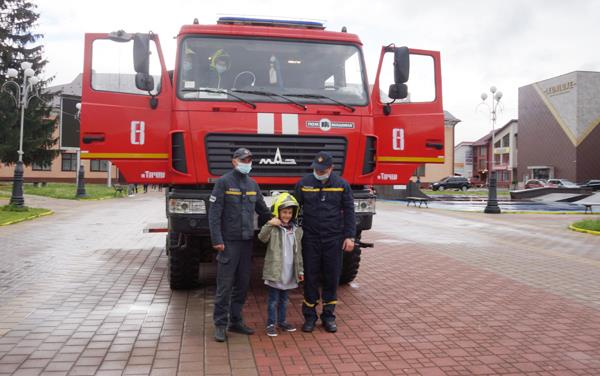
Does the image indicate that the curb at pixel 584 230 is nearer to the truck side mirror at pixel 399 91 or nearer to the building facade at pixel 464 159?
the truck side mirror at pixel 399 91

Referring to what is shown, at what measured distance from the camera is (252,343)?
5.25 m

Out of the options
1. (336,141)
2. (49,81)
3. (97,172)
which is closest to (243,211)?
(336,141)

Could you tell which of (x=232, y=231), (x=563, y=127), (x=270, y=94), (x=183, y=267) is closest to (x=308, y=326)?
(x=232, y=231)

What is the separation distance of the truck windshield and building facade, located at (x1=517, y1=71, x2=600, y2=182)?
6430 centimetres

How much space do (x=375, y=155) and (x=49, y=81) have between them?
4298 cm

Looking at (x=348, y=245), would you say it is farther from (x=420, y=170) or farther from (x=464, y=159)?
(x=464, y=159)

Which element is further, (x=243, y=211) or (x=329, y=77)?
(x=329, y=77)

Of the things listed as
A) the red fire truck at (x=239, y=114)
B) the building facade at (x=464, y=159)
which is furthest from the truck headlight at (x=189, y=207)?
the building facade at (x=464, y=159)

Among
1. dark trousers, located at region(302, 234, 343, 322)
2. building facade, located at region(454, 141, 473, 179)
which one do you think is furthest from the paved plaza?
building facade, located at region(454, 141, 473, 179)

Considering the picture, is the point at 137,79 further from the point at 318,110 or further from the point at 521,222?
the point at 521,222

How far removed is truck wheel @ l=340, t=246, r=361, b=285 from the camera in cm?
784

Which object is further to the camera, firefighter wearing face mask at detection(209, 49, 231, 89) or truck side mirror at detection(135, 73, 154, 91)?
firefighter wearing face mask at detection(209, 49, 231, 89)

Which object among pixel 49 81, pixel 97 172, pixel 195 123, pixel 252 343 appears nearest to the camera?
pixel 252 343

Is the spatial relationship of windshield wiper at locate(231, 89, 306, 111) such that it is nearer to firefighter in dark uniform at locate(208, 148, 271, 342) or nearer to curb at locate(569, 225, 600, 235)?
→ firefighter in dark uniform at locate(208, 148, 271, 342)
